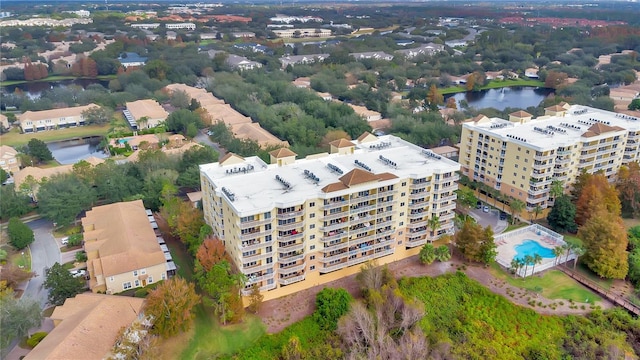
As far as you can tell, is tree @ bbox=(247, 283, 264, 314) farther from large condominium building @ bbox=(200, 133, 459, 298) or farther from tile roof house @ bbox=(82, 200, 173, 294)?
tile roof house @ bbox=(82, 200, 173, 294)

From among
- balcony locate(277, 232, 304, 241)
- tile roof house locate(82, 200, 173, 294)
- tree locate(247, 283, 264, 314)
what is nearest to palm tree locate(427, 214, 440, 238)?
balcony locate(277, 232, 304, 241)

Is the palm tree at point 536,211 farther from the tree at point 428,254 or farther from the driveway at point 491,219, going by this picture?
the tree at point 428,254

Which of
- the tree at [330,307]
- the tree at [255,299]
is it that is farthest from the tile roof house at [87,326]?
the tree at [330,307]

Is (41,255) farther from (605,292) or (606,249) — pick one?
(606,249)

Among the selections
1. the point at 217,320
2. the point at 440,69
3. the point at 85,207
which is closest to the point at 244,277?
the point at 217,320

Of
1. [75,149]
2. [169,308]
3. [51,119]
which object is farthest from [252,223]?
[51,119]

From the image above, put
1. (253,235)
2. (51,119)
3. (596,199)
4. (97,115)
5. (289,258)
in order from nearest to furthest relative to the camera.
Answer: (253,235), (289,258), (596,199), (51,119), (97,115)

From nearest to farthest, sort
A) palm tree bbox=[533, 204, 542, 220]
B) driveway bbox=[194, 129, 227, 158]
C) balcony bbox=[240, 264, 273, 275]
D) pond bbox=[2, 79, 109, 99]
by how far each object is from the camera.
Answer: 1. balcony bbox=[240, 264, 273, 275]
2. palm tree bbox=[533, 204, 542, 220]
3. driveway bbox=[194, 129, 227, 158]
4. pond bbox=[2, 79, 109, 99]
